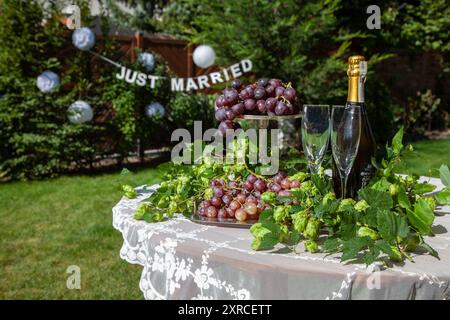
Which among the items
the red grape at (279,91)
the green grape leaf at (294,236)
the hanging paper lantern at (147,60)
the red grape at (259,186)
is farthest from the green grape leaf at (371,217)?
the hanging paper lantern at (147,60)

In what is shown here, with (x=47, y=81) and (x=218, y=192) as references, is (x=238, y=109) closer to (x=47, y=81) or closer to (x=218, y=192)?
(x=218, y=192)

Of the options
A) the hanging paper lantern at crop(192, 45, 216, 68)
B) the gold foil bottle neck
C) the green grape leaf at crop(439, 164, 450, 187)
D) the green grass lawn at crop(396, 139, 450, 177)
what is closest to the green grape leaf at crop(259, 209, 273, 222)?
the gold foil bottle neck

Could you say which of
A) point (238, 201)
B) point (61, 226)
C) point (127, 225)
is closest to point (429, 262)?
point (238, 201)

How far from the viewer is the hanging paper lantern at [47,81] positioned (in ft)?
17.5

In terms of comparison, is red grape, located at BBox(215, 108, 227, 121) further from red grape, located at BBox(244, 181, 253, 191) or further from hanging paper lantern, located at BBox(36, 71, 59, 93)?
hanging paper lantern, located at BBox(36, 71, 59, 93)

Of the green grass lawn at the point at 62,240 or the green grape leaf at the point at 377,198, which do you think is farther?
the green grass lawn at the point at 62,240

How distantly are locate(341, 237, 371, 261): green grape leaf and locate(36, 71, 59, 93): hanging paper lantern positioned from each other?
4962 millimetres

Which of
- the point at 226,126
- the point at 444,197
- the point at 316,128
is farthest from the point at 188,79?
the point at 444,197

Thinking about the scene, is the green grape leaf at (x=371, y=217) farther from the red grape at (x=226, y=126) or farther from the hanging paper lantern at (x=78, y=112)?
the hanging paper lantern at (x=78, y=112)

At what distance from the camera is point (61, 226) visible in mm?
4059

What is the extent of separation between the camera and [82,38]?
5.54 m

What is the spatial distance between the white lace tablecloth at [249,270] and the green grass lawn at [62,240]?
15.8 inches

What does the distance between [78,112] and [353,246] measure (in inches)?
197
